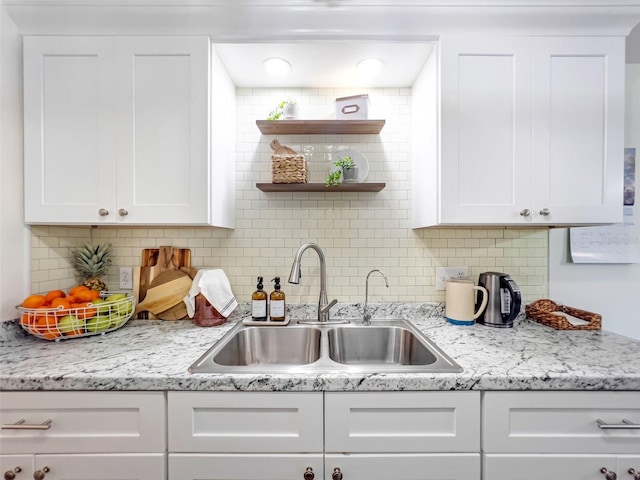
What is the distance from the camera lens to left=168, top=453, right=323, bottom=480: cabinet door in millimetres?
929

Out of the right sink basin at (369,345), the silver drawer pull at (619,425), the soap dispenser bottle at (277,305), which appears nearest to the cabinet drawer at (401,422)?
the silver drawer pull at (619,425)

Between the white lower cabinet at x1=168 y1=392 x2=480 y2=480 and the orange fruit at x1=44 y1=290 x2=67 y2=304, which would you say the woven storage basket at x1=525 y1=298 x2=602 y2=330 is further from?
the orange fruit at x1=44 y1=290 x2=67 y2=304

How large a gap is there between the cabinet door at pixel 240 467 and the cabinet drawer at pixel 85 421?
0.29ft

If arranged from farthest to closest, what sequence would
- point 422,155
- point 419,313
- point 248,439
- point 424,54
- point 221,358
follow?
point 419,313 < point 422,155 < point 424,54 < point 221,358 < point 248,439

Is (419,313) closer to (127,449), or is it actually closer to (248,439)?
(248,439)

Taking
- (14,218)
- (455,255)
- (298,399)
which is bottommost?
(298,399)

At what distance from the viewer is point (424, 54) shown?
1.37 m

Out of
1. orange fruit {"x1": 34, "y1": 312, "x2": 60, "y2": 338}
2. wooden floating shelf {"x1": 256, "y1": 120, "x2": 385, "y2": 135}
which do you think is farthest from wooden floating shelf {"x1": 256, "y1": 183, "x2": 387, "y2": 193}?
orange fruit {"x1": 34, "y1": 312, "x2": 60, "y2": 338}

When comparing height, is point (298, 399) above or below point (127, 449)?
above

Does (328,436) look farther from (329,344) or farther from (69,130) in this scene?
(69,130)

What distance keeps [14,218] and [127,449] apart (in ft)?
3.54

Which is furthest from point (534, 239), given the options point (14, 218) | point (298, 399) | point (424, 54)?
point (14, 218)

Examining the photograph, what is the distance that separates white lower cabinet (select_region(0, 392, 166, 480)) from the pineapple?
2.29 feet

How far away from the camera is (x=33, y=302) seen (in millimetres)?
1225
